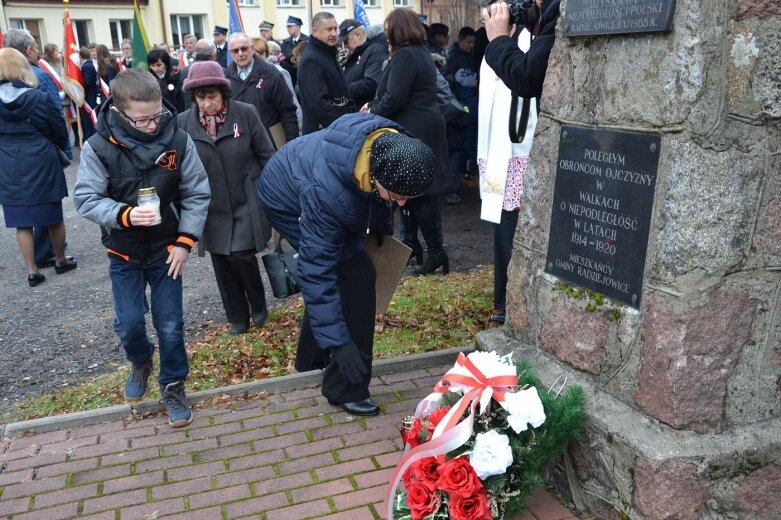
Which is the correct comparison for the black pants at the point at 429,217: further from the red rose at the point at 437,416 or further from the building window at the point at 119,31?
the building window at the point at 119,31

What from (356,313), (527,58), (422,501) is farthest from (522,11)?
(422,501)

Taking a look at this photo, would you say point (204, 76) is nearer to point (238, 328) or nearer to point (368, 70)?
point (238, 328)

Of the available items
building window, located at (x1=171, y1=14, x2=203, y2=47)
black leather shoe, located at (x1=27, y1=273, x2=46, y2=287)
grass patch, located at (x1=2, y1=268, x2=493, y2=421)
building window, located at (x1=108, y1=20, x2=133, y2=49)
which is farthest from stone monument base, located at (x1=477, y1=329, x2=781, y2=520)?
building window, located at (x1=108, y1=20, x2=133, y2=49)

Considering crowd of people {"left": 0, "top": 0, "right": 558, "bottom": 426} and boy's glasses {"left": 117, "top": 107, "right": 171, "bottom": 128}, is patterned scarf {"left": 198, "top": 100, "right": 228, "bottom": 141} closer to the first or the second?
crowd of people {"left": 0, "top": 0, "right": 558, "bottom": 426}

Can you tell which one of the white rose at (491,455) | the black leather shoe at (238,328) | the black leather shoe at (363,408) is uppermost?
the white rose at (491,455)

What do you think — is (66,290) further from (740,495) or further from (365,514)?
(740,495)

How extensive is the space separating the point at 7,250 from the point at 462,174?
216 inches

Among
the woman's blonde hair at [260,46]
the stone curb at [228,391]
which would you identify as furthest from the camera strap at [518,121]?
the woman's blonde hair at [260,46]

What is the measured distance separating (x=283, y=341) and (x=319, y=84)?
270 centimetres

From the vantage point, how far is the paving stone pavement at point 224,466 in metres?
3.02

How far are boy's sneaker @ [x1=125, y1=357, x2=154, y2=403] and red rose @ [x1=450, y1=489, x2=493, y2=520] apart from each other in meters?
2.02

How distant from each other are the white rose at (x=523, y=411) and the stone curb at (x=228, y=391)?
5.16 ft

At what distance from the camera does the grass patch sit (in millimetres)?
4211

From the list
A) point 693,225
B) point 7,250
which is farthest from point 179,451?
point 7,250
